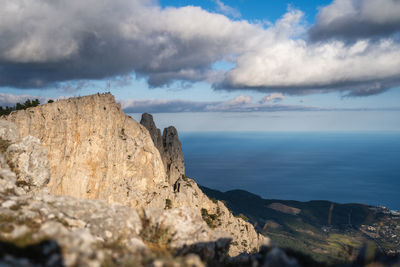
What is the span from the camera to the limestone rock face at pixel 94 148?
1823 inches

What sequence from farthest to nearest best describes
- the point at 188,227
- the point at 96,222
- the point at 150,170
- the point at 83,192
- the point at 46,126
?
the point at 150,170, the point at 83,192, the point at 46,126, the point at 188,227, the point at 96,222

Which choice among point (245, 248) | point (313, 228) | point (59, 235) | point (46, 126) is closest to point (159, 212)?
point (59, 235)

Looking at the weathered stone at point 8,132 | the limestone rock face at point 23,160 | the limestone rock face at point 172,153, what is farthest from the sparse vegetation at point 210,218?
the weathered stone at point 8,132

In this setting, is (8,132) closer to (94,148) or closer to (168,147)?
(94,148)

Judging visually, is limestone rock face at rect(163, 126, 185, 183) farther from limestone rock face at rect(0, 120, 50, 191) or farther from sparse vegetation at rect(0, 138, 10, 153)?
sparse vegetation at rect(0, 138, 10, 153)

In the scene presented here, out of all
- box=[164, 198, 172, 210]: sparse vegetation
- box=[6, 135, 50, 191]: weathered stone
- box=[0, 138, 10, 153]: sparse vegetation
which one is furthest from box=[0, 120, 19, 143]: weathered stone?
box=[164, 198, 172, 210]: sparse vegetation

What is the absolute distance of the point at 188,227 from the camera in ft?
37.1

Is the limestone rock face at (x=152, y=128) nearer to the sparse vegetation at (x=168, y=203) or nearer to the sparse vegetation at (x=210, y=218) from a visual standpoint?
the sparse vegetation at (x=168, y=203)

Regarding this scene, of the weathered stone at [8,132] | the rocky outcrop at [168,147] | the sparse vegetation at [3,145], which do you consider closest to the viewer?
the sparse vegetation at [3,145]

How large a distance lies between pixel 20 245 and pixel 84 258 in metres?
2.32

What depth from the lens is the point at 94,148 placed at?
5341 cm

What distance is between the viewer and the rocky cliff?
9.93m

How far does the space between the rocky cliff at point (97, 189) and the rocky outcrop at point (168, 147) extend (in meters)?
0.44

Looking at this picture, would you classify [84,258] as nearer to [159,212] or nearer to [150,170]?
[159,212]
